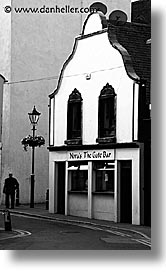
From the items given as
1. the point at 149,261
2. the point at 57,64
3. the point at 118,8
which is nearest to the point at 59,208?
the point at 57,64

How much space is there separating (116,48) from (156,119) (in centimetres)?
560

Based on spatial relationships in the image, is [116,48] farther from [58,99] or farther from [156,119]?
[156,119]

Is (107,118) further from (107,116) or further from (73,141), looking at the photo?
(73,141)

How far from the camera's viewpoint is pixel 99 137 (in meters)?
15.7

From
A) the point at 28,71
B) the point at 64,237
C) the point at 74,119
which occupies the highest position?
the point at 28,71

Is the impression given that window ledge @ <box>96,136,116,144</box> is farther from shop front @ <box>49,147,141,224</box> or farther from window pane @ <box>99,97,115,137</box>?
shop front @ <box>49,147,141,224</box>

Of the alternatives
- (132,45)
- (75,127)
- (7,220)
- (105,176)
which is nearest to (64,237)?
(7,220)

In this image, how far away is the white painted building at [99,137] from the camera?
1508 centimetres

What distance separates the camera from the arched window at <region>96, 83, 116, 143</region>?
15.5 m

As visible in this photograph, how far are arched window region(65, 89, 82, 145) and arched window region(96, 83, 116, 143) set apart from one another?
0.46m

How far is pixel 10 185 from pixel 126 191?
3.80 m

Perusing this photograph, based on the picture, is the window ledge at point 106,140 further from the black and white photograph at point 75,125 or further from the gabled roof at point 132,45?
the gabled roof at point 132,45

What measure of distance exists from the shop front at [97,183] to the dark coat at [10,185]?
7.16 ft

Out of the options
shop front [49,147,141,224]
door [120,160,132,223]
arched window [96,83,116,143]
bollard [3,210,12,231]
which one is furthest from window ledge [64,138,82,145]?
bollard [3,210,12,231]
